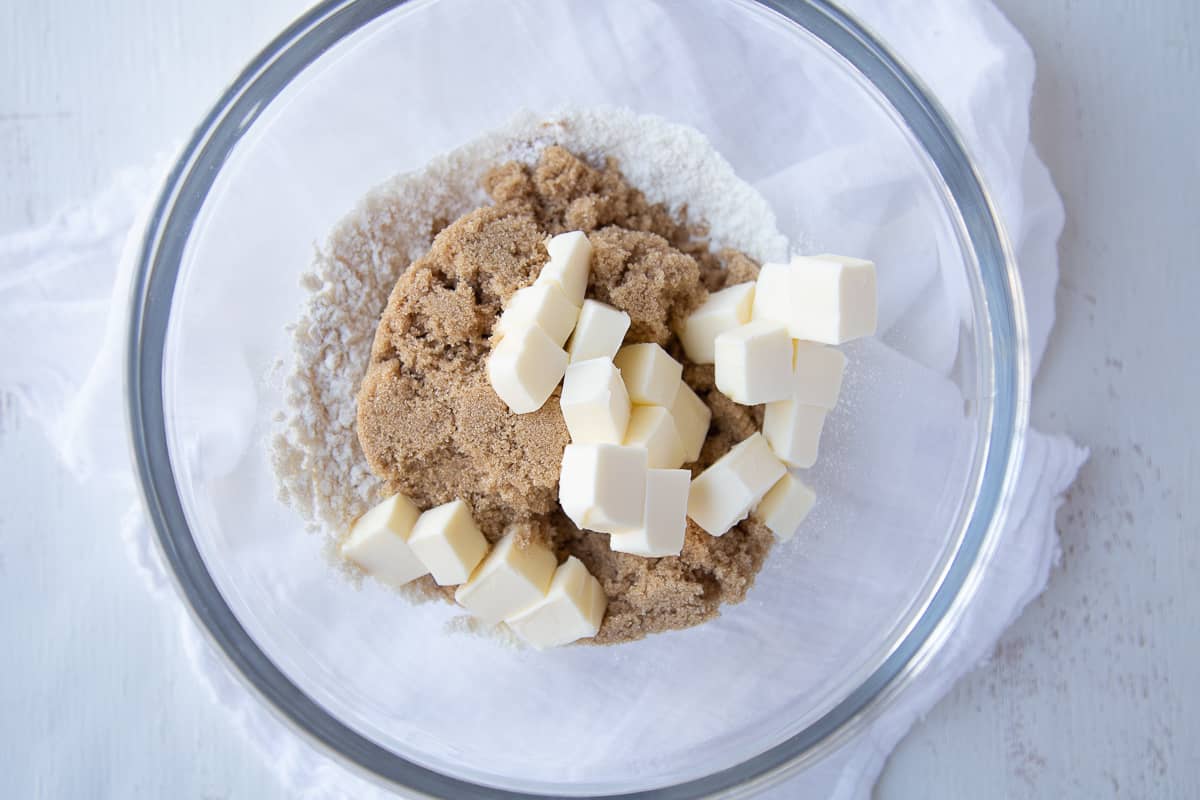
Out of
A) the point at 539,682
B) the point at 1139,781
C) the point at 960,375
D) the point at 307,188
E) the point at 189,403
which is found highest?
the point at 307,188

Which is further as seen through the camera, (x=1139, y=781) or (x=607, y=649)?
(x=1139, y=781)

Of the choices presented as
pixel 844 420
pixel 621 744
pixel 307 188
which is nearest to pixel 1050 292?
pixel 844 420

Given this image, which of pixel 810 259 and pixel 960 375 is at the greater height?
pixel 810 259

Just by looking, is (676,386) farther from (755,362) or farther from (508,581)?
(508,581)

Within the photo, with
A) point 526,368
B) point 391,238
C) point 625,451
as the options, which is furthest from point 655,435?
point 391,238

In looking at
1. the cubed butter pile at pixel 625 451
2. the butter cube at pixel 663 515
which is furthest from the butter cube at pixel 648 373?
the butter cube at pixel 663 515

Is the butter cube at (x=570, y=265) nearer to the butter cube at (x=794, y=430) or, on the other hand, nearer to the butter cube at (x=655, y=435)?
the butter cube at (x=655, y=435)

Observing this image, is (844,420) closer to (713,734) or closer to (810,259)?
(810,259)

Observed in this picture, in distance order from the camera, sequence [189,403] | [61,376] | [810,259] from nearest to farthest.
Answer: [810,259], [189,403], [61,376]
